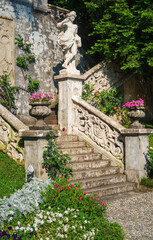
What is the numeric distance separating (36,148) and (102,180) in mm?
1866

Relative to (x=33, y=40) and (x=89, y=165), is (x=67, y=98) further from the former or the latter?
(x=33, y=40)

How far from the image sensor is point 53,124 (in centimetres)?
916

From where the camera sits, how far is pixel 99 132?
8195 mm


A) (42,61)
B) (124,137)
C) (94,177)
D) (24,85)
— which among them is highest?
(42,61)

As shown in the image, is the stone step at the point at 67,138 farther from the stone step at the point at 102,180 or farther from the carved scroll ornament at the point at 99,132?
the stone step at the point at 102,180

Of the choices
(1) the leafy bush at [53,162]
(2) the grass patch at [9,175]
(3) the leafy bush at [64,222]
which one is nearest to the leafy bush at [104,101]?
(1) the leafy bush at [53,162]

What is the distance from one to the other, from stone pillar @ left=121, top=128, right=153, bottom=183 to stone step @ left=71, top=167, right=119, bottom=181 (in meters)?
0.38

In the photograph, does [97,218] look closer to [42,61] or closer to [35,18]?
[42,61]

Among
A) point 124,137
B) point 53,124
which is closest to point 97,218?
point 124,137

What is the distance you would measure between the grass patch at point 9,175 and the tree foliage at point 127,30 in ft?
19.2

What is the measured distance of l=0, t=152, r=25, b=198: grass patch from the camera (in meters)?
5.24

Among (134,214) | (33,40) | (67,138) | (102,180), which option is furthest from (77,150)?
(33,40)

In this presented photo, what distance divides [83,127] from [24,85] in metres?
3.11

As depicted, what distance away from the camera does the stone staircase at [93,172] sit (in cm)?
671
